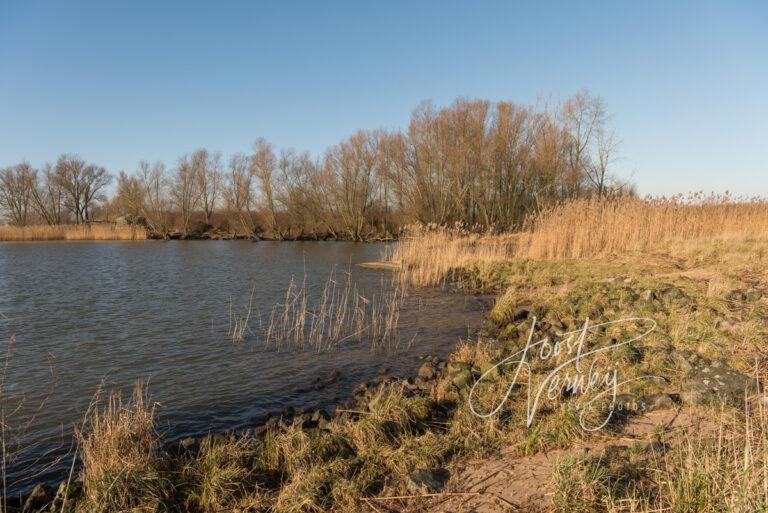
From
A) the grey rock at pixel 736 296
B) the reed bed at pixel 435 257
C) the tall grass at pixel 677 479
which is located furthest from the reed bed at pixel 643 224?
the tall grass at pixel 677 479

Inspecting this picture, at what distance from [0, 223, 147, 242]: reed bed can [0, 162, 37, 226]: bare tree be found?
18836mm

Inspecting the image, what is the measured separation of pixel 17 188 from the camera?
54281mm

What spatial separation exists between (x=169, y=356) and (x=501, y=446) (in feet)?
20.9

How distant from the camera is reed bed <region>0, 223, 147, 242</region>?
1535 inches

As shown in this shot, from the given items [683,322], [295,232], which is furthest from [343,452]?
[295,232]

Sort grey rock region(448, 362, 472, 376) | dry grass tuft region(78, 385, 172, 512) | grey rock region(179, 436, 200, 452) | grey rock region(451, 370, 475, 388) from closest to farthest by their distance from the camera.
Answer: dry grass tuft region(78, 385, 172, 512) → grey rock region(179, 436, 200, 452) → grey rock region(451, 370, 475, 388) → grey rock region(448, 362, 472, 376)

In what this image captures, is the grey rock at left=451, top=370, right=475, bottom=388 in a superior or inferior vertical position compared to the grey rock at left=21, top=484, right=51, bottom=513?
superior

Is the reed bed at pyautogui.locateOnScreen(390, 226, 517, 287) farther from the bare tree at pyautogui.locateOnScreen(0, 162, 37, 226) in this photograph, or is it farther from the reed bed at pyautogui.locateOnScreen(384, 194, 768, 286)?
the bare tree at pyautogui.locateOnScreen(0, 162, 37, 226)

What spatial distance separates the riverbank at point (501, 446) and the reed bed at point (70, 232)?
4449cm

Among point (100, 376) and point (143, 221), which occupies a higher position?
point (143, 221)

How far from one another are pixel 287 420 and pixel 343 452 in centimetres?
143

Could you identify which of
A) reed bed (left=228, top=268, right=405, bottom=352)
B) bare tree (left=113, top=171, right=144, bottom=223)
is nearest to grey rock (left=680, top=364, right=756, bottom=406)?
reed bed (left=228, top=268, right=405, bottom=352)

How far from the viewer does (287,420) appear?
217 inches

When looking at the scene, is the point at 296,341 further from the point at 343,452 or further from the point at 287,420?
the point at 343,452
